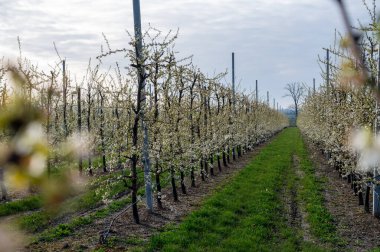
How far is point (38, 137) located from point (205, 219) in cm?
1089

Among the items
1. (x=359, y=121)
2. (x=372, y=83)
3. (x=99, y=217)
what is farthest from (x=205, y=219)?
(x=372, y=83)

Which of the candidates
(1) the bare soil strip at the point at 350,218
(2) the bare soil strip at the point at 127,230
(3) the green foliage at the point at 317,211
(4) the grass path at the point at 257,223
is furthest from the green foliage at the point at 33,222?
(1) the bare soil strip at the point at 350,218

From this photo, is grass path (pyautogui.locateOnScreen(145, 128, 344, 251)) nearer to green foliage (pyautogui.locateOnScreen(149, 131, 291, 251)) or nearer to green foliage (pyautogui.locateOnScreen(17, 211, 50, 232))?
green foliage (pyautogui.locateOnScreen(149, 131, 291, 251))

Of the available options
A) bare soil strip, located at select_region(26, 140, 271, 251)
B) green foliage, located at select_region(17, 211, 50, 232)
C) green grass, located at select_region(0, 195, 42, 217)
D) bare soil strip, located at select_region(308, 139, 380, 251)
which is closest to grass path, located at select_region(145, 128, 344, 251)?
bare soil strip, located at select_region(308, 139, 380, 251)

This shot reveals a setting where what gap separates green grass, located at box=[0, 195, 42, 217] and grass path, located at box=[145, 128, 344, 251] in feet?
19.8

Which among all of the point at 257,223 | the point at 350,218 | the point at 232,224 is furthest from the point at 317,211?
the point at 232,224

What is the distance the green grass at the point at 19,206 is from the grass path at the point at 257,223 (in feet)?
19.8

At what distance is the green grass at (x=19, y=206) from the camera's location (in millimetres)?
13555

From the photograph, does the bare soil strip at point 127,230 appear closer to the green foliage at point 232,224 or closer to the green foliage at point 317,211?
the green foliage at point 232,224

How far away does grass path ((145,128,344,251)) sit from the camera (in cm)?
935

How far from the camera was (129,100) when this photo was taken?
36.5ft

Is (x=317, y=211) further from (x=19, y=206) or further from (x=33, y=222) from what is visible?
(x=19, y=206)

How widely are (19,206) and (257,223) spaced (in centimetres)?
834

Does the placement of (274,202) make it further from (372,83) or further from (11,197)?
(372,83)
